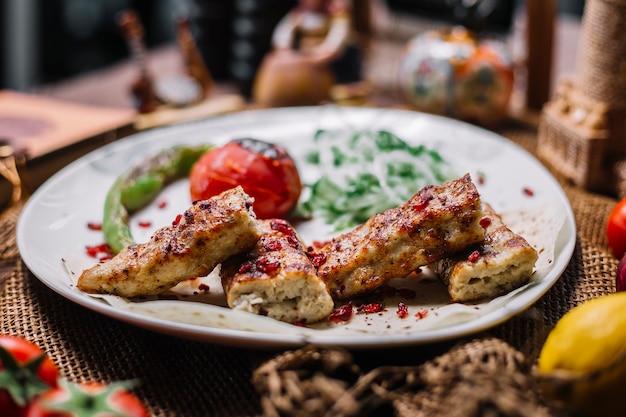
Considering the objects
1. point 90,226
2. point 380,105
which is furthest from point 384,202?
point 380,105

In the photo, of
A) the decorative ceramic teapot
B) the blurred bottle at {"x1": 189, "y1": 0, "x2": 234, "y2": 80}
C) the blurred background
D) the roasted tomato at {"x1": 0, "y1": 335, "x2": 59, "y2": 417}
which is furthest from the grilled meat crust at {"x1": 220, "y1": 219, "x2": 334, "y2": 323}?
the blurred bottle at {"x1": 189, "y1": 0, "x2": 234, "y2": 80}

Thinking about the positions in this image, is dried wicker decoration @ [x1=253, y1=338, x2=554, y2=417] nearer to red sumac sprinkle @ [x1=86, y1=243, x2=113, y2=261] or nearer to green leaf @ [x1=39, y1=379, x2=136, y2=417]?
green leaf @ [x1=39, y1=379, x2=136, y2=417]

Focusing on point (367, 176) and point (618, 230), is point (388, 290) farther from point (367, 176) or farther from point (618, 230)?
point (618, 230)

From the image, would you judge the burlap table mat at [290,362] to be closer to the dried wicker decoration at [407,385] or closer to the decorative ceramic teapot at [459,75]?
the dried wicker decoration at [407,385]

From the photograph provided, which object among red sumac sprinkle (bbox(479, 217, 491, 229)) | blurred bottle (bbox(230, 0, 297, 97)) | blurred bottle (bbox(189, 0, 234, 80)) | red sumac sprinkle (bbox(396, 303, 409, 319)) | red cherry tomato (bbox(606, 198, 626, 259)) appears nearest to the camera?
red sumac sprinkle (bbox(396, 303, 409, 319))

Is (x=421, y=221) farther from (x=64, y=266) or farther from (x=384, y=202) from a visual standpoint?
(x=64, y=266)

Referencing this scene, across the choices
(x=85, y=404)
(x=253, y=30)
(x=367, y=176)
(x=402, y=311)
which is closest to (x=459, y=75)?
(x=367, y=176)

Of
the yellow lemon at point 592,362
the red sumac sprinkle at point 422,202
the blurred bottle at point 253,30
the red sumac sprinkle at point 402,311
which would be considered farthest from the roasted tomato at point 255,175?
the blurred bottle at point 253,30
